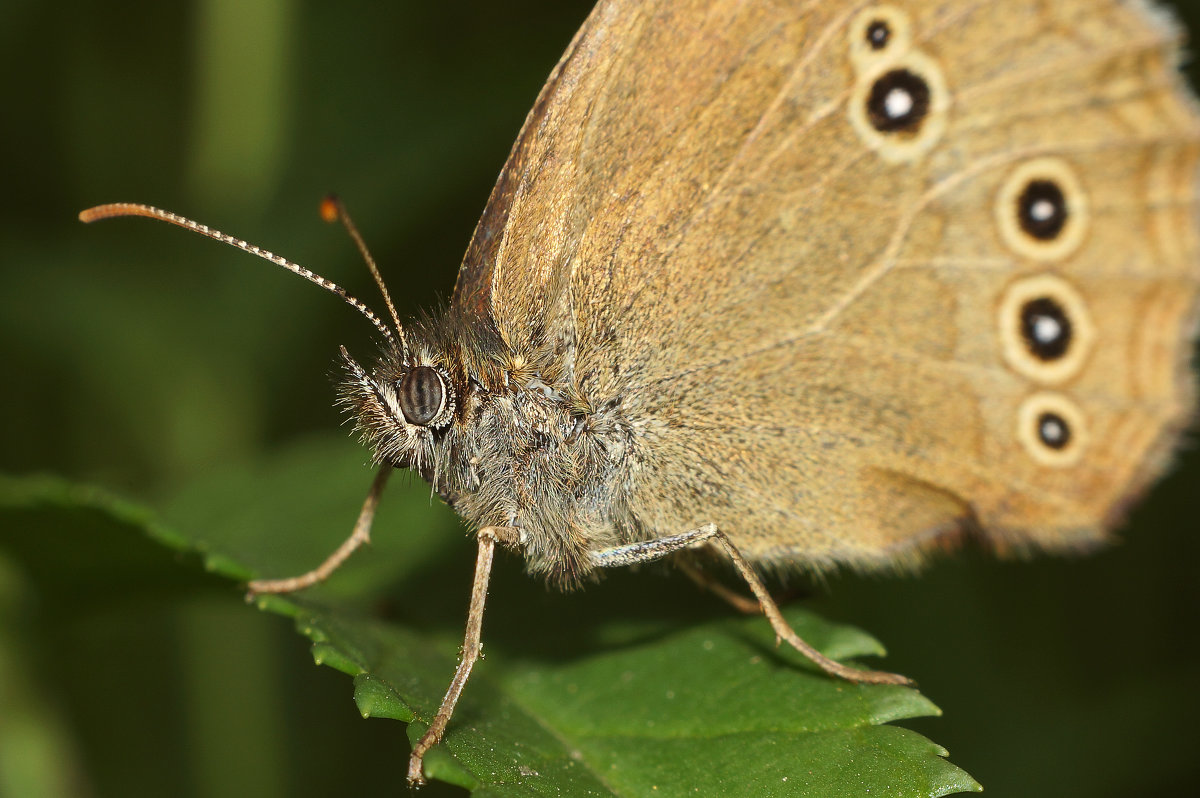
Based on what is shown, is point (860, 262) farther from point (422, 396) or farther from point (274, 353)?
point (274, 353)

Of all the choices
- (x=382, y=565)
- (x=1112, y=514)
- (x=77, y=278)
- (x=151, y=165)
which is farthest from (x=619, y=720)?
(x=151, y=165)

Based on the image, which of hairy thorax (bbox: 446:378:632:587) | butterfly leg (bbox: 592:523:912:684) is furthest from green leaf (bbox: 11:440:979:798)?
hairy thorax (bbox: 446:378:632:587)

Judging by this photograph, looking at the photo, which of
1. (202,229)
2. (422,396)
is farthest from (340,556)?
(202,229)

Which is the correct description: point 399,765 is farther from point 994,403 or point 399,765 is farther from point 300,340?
point 994,403

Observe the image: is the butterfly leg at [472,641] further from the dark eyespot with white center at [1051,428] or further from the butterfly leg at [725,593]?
the dark eyespot with white center at [1051,428]

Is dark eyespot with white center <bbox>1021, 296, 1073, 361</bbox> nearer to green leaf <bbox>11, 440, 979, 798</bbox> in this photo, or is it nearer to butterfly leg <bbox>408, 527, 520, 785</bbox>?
green leaf <bbox>11, 440, 979, 798</bbox>
